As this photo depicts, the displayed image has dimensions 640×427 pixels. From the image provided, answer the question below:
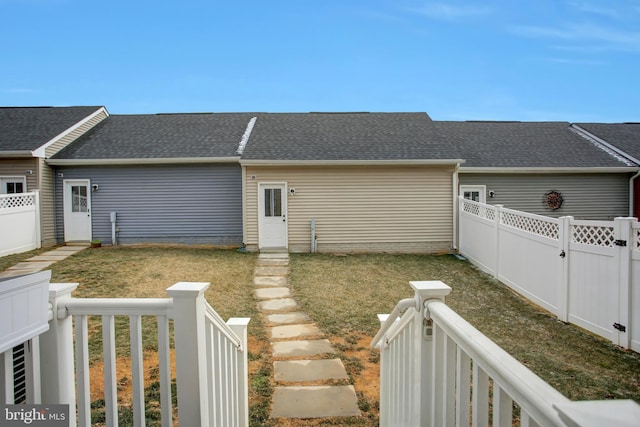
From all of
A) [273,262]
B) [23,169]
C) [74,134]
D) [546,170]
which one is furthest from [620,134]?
[23,169]

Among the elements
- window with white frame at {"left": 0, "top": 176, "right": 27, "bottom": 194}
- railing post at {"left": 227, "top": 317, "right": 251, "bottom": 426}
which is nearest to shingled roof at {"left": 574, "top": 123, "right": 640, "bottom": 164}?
railing post at {"left": 227, "top": 317, "right": 251, "bottom": 426}

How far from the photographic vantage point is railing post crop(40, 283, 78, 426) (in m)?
1.77

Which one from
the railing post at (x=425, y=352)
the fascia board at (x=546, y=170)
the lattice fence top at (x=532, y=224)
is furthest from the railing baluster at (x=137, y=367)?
the fascia board at (x=546, y=170)

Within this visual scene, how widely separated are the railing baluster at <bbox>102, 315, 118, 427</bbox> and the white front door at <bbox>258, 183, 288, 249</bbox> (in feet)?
30.6

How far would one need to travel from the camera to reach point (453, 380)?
157cm

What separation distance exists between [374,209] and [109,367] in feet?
32.4

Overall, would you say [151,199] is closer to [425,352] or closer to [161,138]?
[161,138]

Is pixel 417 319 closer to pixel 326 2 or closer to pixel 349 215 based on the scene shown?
pixel 349 215

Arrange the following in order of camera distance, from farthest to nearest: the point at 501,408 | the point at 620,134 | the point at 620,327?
the point at 620,134 → the point at 620,327 → the point at 501,408

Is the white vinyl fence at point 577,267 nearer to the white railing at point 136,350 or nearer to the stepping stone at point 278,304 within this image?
the stepping stone at point 278,304

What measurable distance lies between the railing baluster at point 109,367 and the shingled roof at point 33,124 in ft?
39.7

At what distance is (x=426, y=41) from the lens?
12.4m

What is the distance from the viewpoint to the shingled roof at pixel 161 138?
11992 mm

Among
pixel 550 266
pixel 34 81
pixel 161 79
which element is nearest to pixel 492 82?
pixel 550 266
